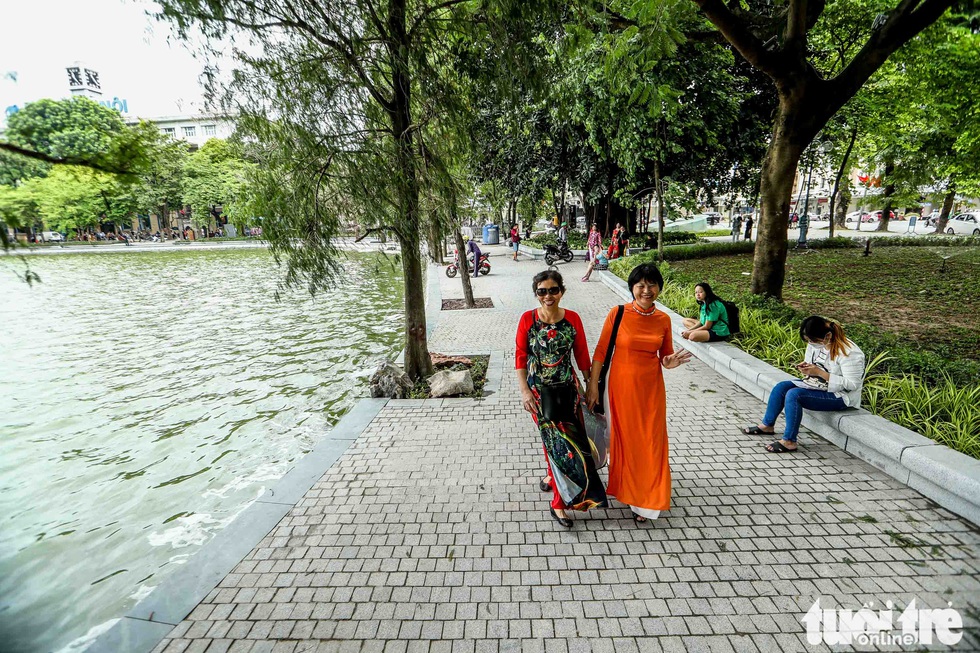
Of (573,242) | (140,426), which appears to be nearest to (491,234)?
(573,242)

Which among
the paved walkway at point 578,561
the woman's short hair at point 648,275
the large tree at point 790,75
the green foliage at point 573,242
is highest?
the large tree at point 790,75

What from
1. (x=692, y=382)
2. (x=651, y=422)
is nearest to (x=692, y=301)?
(x=692, y=382)

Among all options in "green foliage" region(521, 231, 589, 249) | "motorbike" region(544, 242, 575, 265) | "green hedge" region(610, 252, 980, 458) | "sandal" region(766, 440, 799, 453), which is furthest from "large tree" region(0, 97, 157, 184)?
"green foliage" region(521, 231, 589, 249)

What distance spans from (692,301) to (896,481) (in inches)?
219

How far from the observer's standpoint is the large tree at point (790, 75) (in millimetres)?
6645

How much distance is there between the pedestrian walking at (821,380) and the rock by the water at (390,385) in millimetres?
4472

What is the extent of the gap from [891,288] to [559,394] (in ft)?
36.4

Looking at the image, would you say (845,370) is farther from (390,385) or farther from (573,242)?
(573,242)

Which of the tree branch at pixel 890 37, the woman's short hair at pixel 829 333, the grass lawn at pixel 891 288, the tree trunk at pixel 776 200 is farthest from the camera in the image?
the tree trunk at pixel 776 200

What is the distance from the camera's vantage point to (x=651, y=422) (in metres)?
3.56

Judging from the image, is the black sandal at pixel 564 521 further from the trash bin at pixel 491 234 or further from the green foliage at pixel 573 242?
the trash bin at pixel 491 234

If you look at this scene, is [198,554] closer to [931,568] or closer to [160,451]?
[160,451]

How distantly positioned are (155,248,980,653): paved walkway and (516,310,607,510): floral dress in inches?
14.4

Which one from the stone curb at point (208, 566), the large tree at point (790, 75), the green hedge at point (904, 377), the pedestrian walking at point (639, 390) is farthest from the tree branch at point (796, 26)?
the stone curb at point (208, 566)
